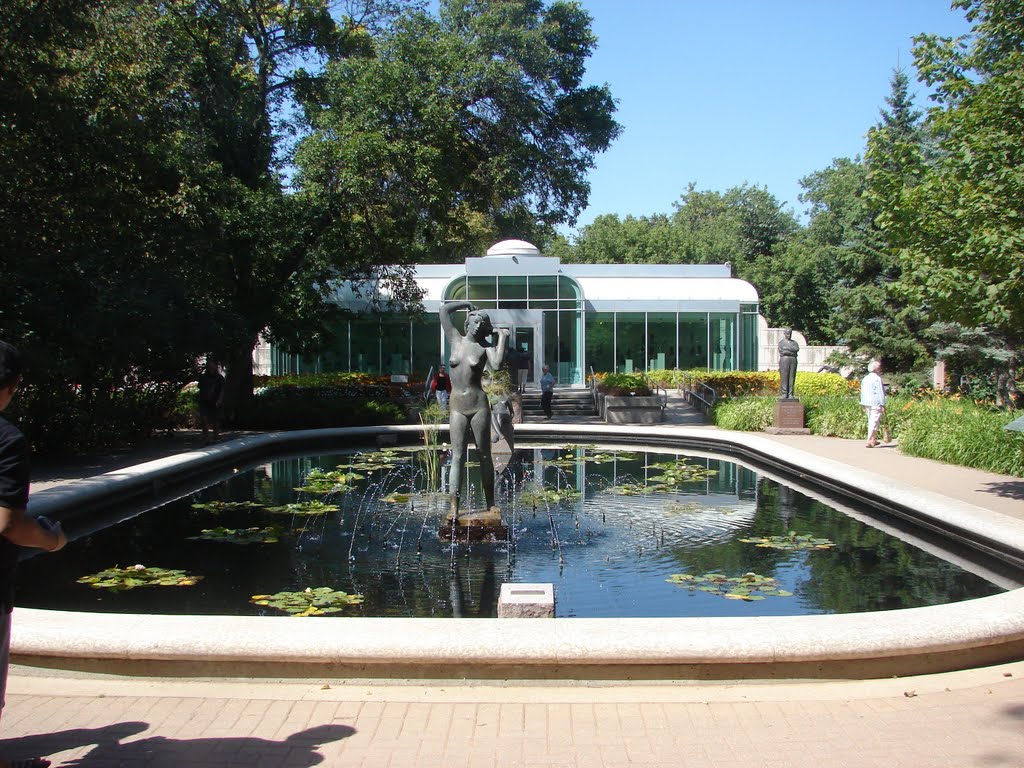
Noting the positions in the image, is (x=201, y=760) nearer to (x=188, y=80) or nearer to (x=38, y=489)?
(x=38, y=489)

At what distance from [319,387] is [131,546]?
17506 mm

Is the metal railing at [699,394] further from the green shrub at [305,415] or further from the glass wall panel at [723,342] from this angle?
the green shrub at [305,415]

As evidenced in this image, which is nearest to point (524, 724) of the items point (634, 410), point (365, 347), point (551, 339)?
point (634, 410)

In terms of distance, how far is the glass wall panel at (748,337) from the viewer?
32938 millimetres

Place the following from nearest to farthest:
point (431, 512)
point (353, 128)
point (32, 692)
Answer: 1. point (32, 692)
2. point (431, 512)
3. point (353, 128)

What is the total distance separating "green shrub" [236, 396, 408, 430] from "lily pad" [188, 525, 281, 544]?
11625mm

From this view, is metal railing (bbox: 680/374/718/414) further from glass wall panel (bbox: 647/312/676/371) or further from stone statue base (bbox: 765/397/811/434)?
stone statue base (bbox: 765/397/811/434)

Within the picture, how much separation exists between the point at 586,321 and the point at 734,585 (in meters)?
25.6

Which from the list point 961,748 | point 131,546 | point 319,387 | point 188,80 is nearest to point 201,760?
point 961,748

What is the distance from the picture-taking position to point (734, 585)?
23.5 feet

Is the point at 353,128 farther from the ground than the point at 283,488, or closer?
farther from the ground

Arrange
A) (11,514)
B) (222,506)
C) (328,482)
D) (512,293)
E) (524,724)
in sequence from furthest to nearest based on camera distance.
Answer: (512,293)
(328,482)
(222,506)
(524,724)
(11,514)

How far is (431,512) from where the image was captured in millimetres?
10602

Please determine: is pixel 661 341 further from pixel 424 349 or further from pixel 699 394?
pixel 424 349
